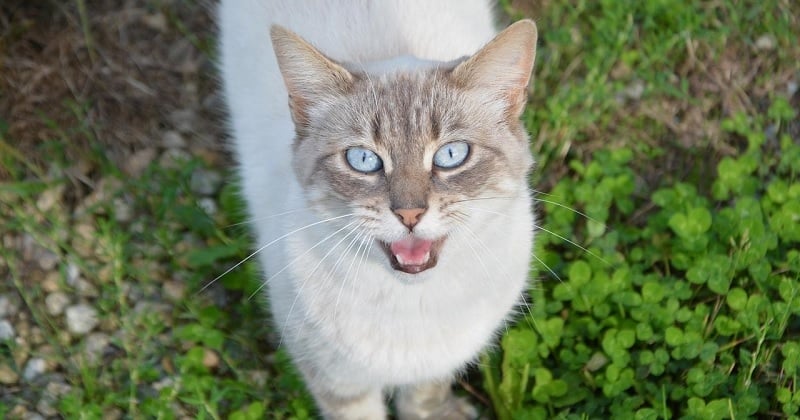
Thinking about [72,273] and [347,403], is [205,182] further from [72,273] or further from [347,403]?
[347,403]

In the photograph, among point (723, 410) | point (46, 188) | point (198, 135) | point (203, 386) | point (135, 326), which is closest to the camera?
point (723, 410)

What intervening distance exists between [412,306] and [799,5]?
8.91ft

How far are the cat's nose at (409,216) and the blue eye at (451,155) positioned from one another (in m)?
0.18

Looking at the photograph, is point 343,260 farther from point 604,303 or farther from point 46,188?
point 46,188

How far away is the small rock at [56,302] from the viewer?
3.26m

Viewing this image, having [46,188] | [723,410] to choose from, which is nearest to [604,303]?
[723,410]

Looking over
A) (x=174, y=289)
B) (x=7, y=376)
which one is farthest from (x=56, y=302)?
(x=174, y=289)

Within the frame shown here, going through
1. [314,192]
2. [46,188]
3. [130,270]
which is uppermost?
[314,192]

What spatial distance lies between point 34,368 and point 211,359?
642mm

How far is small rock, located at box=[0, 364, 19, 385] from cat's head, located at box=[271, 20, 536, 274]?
153 cm

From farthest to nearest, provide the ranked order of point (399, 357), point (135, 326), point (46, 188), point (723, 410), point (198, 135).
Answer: point (198, 135), point (46, 188), point (135, 326), point (723, 410), point (399, 357)

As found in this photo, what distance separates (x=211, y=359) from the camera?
10.4 feet

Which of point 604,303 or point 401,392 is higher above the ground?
point 604,303

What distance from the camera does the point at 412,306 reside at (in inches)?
93.0
